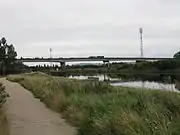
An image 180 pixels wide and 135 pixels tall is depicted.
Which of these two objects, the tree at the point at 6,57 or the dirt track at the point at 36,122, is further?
the tree at the point at 6,57

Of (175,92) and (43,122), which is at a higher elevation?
(175,92)

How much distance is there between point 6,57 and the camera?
107625mm

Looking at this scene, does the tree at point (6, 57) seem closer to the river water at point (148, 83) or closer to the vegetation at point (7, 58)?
the vegetation at point (7, 58)

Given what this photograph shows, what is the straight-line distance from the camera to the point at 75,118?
1212 centimetres

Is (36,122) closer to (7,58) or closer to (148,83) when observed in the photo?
A: (148,83)

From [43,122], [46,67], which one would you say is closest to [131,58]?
[46,67]

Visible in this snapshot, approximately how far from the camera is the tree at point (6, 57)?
346 feet

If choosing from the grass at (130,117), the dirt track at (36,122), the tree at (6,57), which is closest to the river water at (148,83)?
the grass at (130,117)

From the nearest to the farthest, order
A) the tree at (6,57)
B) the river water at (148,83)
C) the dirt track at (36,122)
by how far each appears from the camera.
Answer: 1. the dirt track at (36,122)
2. the river water at (148,83)
3. the tree at (6,57)

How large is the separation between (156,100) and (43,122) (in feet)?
13.1

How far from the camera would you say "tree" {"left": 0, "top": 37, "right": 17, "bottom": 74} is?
105 m

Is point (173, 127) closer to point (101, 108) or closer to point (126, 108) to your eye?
point (126, 108)

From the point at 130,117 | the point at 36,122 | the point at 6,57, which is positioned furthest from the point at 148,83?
the point at 6,57

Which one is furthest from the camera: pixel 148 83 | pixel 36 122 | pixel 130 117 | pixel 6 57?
pixel 6 57
